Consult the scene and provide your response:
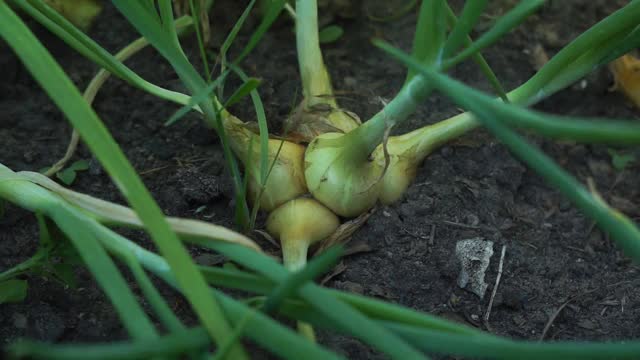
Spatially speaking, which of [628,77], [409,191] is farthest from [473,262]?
[628,77]

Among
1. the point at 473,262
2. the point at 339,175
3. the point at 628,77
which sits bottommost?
the point at 473,262

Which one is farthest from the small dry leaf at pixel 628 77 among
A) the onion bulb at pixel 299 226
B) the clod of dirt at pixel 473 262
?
the onion bulb at pixel 299 226

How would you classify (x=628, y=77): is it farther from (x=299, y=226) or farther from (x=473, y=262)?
(x=299, y=226)

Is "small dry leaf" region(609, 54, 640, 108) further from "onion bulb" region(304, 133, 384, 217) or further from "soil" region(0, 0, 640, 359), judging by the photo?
"onion bulb" region(304, 133, 384, 217)

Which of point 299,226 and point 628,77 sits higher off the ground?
point 628,77

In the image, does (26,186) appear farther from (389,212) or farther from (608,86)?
(608,86)

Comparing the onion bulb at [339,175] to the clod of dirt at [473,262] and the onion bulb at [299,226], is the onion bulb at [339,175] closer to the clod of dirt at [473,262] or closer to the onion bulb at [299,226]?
the onion bulb at [299,226]
